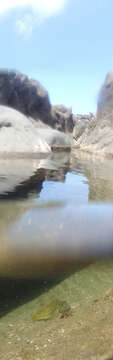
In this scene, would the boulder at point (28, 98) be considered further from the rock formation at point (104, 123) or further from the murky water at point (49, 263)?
the murky water at point (49, 263)

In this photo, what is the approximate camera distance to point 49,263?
235cm

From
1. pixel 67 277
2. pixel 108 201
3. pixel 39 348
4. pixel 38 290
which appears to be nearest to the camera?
pixel 39 348

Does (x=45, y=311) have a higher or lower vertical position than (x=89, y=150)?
lower

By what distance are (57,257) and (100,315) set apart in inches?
31.8

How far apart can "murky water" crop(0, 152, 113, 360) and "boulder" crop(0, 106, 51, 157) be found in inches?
178

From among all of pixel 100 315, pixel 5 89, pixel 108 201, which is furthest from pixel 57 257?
pixel 5 89

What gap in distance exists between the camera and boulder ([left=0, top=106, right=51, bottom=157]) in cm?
822

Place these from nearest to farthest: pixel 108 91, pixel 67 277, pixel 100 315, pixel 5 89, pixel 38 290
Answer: pixel 100 315 < pixel 38 290 < pixel 67 277 < pixel 108 91 < pixel 5 89

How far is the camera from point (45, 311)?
1.85 m

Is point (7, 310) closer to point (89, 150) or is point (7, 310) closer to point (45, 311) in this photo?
point (45, 311)

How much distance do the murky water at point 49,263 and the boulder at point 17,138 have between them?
4520 mm

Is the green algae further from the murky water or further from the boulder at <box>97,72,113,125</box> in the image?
the boulder at <box>97,72,113,125</box>

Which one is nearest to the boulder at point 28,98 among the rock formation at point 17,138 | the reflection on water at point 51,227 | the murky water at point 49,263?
the rock formation at point 17,138

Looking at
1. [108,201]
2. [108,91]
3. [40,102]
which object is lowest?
[108,201]
